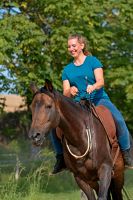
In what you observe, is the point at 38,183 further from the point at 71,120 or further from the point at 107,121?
the point at 71,120

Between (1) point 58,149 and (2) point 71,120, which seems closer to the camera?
(2) point 71,120

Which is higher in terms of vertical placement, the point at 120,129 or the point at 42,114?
the point at 42,114

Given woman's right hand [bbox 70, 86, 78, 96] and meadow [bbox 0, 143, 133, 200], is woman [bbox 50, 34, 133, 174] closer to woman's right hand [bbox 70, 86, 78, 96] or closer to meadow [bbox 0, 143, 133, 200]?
woman's right hand [bbox 70, 86, 78, 96]

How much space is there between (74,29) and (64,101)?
9925 millimetres

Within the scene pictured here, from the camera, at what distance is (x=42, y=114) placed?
6789 mm

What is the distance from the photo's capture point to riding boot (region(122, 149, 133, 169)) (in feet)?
27.1

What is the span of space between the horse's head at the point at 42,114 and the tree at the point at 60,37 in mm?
8577

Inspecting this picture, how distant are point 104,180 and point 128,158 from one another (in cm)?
91

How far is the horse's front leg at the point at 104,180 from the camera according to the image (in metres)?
7.49

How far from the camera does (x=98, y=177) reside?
7680 millimetres

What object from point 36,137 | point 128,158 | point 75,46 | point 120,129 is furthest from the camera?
point 128,158

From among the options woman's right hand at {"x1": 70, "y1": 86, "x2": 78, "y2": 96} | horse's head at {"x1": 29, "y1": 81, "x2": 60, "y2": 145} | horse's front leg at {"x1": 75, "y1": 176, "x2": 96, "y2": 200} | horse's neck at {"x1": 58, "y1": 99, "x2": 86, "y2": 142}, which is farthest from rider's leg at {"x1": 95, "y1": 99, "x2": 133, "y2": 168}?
horse's head at {"x1": 29, "y1": 81, "x2": 60, "y2": 145}

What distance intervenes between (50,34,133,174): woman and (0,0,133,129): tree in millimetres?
7579

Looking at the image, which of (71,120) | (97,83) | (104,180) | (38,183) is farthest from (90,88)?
(38,183)
